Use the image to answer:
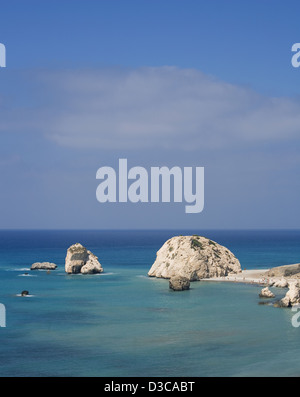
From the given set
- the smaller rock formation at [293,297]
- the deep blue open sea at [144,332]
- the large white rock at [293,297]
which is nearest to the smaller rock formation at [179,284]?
the deep blue open sea at [144,332]

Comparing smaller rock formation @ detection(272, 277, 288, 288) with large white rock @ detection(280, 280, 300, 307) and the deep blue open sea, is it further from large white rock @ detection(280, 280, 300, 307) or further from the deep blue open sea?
large white rock @ detection(280, 280, 300, 307)

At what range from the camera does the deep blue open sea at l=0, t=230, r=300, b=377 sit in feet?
175

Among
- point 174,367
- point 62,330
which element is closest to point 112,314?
point 62,330

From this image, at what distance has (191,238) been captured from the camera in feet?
413

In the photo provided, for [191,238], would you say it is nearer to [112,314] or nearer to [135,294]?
[135,294]

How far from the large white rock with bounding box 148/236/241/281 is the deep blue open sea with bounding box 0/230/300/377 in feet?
23.1

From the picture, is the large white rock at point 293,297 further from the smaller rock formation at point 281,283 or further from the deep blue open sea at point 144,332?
the smaller rock formation at point 281,283

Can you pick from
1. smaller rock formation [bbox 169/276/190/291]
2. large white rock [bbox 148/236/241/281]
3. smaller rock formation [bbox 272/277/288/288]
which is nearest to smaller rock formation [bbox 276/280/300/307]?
smaller rock formation [bbox 272/277/288/288]

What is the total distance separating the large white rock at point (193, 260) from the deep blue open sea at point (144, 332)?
7055 mm

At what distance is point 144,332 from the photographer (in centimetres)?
6831

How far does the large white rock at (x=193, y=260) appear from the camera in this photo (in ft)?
393

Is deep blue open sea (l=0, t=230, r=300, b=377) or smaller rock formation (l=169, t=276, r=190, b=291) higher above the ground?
smaller rock formation (l=169, t=276, r=190, b=291)
